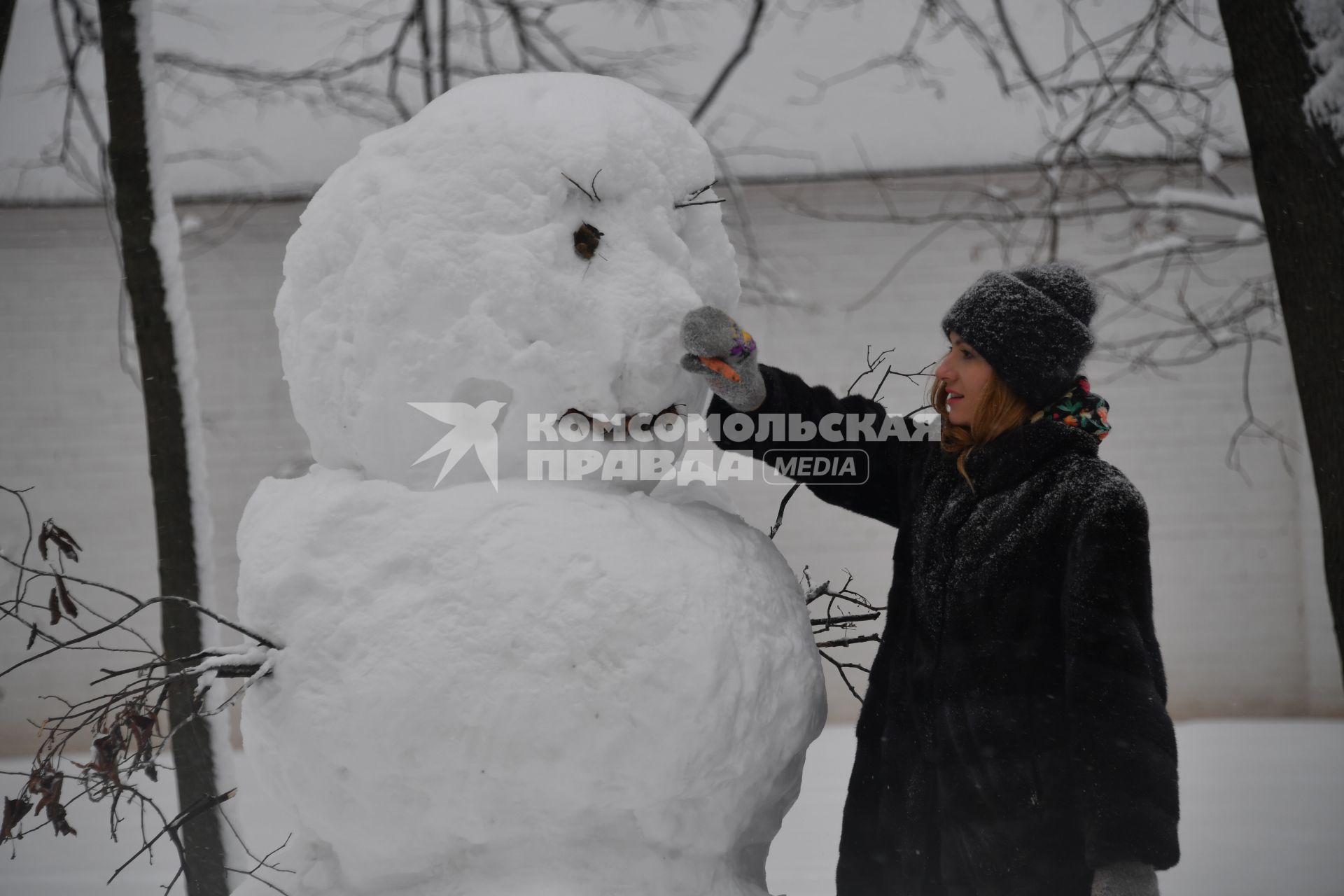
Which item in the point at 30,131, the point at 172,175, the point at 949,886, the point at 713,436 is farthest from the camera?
the point at 172,175

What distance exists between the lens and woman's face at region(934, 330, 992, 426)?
188 cm

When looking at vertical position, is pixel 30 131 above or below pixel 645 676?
above

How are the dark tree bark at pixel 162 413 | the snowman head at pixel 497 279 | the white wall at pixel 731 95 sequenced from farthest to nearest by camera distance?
the white wall at pixel 731 95 < the dark tree bark at pixel 162 413 < the snowman head at pixel 497 279

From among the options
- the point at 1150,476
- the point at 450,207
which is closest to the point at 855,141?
the point at 1150,476

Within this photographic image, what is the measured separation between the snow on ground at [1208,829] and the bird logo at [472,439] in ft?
8.48

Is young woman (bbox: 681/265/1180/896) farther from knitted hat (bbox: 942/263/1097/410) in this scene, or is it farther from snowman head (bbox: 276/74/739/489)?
snowman head (bbox: 276/74/739/489)

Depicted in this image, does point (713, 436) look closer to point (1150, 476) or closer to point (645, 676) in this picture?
point (645, 676)

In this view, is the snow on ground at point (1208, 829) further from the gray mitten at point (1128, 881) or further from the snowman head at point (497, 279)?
the snowman head at point (497, 279)

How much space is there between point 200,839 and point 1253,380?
224 inches

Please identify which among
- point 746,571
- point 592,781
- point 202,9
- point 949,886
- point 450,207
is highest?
point 202,9

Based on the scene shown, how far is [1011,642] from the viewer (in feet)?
5.66

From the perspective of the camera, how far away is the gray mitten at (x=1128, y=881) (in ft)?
5.10

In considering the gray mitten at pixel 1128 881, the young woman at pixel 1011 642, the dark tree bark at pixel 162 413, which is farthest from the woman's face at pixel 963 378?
the dark tree bark at pixel 162 413

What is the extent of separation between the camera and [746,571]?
1805 mm
